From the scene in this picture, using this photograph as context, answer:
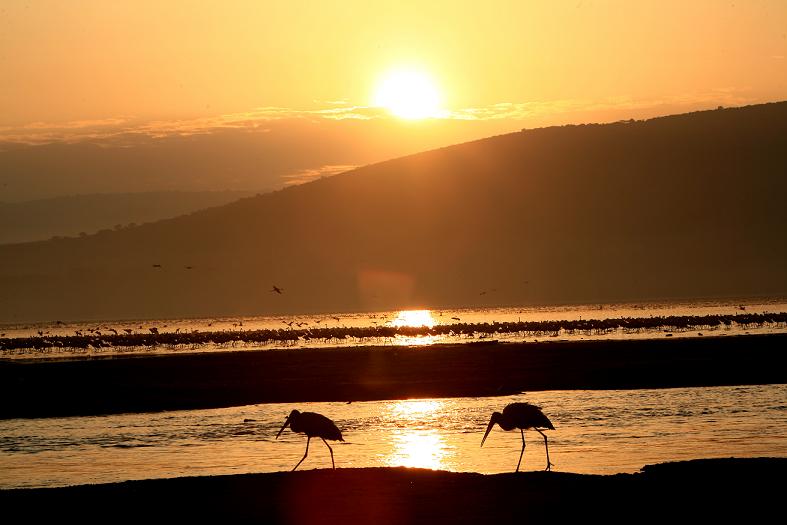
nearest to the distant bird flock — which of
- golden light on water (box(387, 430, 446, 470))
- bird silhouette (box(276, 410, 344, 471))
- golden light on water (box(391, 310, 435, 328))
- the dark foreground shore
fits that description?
golden light on water (box(391, 310, 435, 328))

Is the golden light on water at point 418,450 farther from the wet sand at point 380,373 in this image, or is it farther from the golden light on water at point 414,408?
the wet sand at point 380,373

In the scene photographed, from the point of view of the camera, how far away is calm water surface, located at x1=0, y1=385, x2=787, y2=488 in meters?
23.4

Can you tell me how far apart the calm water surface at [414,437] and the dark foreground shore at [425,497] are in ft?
7.08

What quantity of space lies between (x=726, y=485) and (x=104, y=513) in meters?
9.73

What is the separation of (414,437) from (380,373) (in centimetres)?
1811

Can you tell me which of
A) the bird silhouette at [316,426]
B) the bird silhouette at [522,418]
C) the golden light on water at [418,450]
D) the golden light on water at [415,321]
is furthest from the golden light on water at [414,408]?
the golden light on water at [415,321]

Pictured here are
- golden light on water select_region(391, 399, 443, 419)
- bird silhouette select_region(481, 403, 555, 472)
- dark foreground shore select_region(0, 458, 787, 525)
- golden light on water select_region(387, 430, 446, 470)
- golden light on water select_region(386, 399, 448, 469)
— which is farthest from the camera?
golden light on water select_region(391, 399, 443, 419)

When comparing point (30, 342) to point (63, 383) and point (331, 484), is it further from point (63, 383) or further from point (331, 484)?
point (331, 484)

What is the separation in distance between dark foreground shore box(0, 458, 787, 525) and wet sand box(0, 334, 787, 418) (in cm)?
1636

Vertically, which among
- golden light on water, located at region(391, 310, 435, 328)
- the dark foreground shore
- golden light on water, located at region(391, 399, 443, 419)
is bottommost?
the dark foreground shore

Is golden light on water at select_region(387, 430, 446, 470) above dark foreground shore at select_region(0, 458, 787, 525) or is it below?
above

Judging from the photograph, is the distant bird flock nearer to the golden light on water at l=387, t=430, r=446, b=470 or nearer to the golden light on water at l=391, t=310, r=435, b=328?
the golden light on water at l=391, t=310, r=435, b=328

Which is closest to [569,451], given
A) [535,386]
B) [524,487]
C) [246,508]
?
[524,487]

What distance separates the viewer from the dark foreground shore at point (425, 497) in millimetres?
16953
